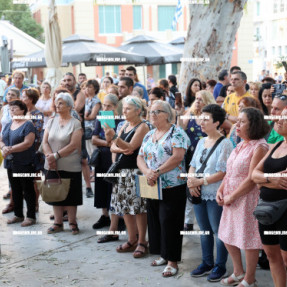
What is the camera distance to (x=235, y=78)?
7.11 m

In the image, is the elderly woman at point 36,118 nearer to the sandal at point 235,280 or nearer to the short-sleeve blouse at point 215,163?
the short-sleeve blouse at point 215,163

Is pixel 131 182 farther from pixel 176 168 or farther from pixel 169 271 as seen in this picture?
pixel 169 271

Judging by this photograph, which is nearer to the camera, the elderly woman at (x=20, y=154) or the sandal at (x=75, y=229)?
the sandal at (x=75, y=229)

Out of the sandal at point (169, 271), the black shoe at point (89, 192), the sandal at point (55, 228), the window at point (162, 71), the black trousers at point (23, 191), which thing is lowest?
the sandal at point (169, 271)

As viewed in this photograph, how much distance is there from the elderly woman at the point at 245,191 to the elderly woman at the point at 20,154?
3.49m

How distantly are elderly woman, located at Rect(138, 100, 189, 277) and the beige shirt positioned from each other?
1.67 metres

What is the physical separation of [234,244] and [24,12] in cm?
4461

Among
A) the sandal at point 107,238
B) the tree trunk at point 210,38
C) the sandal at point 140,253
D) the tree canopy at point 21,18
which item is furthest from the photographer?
the tree canopy at point 21,18

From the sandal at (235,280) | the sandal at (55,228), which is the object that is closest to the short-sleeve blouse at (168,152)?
the sandal at (235,280)

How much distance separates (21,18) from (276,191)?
4521 centimetres

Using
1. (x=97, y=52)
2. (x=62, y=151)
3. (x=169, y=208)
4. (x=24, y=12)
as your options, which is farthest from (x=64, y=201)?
(x=24, y=12)

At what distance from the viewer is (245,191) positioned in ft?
15.9

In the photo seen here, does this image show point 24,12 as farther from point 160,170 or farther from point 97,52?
point 160,170

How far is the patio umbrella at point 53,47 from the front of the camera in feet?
37.5
